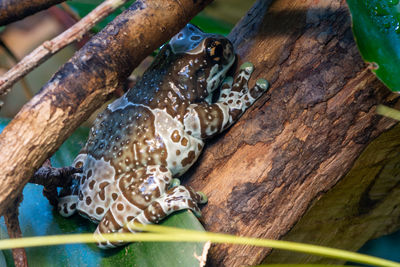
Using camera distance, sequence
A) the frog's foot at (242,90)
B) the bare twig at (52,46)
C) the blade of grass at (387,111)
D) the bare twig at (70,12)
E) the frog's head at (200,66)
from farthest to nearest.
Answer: the bare twig at (70,12) → the frog's head at (200,66) → the frog's foot at (242,90) → the blade of grass at (387,111) → the bare twig at (52,46)

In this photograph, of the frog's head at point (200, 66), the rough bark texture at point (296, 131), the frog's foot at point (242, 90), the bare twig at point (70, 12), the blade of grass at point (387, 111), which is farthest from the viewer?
the bare twig at point (70, 12)

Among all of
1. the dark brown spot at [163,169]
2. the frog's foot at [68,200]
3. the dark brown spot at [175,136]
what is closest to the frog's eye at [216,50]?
the dark brown spot at [175,136]

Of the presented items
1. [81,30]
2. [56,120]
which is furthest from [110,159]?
[81,30]

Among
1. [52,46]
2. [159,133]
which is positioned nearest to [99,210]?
[159,133]

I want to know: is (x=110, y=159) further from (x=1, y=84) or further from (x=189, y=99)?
(x=1, y=84)

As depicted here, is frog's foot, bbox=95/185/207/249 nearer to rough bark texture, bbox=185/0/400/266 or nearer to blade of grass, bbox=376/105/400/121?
rough bark texture, bbox=185/0/400/266

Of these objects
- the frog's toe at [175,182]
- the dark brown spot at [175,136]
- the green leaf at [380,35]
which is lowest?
the frog's toe at [175,182]

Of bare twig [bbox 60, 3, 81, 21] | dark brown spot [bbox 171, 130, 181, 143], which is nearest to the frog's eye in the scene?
dark brown spot [bbox 171, 130, 181, 143]

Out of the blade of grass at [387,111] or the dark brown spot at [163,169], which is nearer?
the blade of grass at [387,111]

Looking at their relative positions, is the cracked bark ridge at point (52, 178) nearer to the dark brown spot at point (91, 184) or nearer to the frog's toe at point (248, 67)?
the dark brown spot at point (91, 184)
